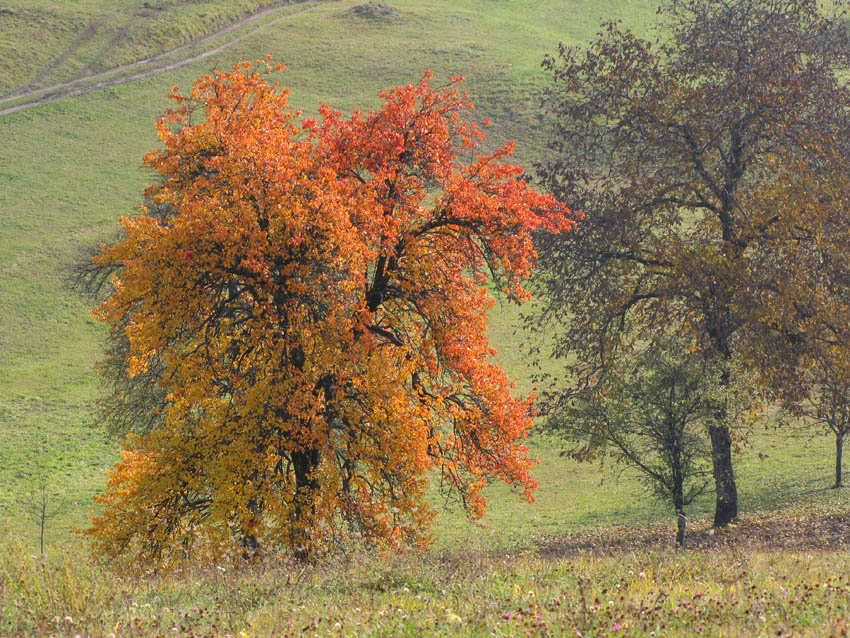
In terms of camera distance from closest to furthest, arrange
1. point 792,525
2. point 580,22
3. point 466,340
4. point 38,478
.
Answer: point 466,340
point 792,525
point 38,478
point 580,22

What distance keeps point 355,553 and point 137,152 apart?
67583 millimetres

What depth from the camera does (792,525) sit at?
64.7 ft

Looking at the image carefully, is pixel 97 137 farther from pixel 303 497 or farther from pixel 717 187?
pixel 303 497

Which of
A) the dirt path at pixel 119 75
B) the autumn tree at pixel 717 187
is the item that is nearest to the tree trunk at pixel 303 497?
the autumn tree at pixel 717 187

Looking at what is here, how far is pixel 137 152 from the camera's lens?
7175 centimetres

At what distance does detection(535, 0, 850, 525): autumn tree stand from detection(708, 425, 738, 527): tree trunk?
0.13 feet

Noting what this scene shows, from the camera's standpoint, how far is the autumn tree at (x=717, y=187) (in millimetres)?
18953

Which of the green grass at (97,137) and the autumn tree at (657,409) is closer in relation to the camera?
the autumn tree at (657,409)

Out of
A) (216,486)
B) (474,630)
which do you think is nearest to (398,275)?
(216,486)

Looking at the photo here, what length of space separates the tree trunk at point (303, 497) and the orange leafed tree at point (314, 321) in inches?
1.9

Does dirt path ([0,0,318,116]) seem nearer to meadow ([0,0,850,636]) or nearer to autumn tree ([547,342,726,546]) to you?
meadow ([0,0,850,636])

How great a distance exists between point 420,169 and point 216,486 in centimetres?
786

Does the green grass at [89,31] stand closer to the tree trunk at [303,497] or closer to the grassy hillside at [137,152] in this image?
the grassy hillside at [137,152]

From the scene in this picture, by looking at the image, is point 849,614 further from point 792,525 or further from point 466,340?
point 792,525
